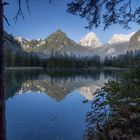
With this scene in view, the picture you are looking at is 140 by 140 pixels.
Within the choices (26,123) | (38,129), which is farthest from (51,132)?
(26,123)

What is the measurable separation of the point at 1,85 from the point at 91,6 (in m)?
5.42

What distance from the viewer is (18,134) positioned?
13.6 metres

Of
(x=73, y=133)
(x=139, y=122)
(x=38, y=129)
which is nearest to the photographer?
(x=139, y=122)

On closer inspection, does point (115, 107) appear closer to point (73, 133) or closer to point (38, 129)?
point (73, 133)

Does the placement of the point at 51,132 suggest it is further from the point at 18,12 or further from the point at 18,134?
the point at 18,12

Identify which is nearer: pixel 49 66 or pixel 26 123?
pixel 26 123

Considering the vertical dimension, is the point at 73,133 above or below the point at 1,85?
below

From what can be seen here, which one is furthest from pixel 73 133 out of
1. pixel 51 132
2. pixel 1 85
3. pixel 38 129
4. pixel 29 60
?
pixel 29 60

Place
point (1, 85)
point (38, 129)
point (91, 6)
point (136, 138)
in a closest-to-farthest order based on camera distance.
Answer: point (1, 85)
point (136, 138)
point (91, 6)
point (38, 129)

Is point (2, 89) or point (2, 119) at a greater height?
point (2, 89)

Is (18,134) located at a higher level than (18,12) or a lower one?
lower

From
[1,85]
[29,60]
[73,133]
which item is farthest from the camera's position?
[29,60]

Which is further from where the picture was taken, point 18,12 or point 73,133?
point 73,133

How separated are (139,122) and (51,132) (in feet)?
24.2
